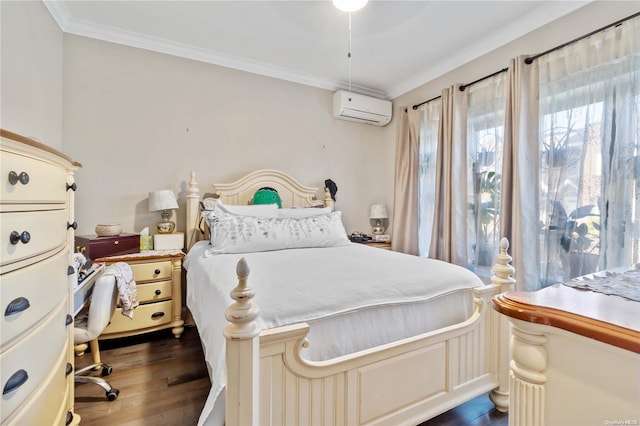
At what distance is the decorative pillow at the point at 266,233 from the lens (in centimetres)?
217

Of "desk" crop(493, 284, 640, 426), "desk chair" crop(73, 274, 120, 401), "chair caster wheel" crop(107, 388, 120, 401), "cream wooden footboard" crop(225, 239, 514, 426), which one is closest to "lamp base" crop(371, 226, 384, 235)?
"cream wooden footboard" crop(225, 239, 514, 426)

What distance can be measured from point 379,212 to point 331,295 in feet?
8.09

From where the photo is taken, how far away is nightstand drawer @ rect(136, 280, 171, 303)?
2.22m

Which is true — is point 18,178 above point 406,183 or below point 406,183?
below

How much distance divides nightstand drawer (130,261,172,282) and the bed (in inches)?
22.2

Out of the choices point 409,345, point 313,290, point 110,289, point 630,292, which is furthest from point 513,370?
point 110,289

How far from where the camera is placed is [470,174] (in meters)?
2.66

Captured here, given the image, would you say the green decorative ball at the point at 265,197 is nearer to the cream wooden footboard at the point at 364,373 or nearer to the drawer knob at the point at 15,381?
the cream wooden footboard at the point at 364,373

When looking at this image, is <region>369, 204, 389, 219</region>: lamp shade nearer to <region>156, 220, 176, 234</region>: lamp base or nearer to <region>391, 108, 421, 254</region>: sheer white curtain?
<region>391, 108, 421, 254</region>: sheer white curtain

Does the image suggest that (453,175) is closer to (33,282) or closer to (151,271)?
(151,271)

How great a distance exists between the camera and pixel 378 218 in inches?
143

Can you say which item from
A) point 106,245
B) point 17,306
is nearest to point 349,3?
point 17,306

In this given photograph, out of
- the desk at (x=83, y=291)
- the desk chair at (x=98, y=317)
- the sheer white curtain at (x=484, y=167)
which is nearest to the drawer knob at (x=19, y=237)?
the desk at (x=83, y=291)

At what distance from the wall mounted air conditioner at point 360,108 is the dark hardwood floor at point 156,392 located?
2.80 m
